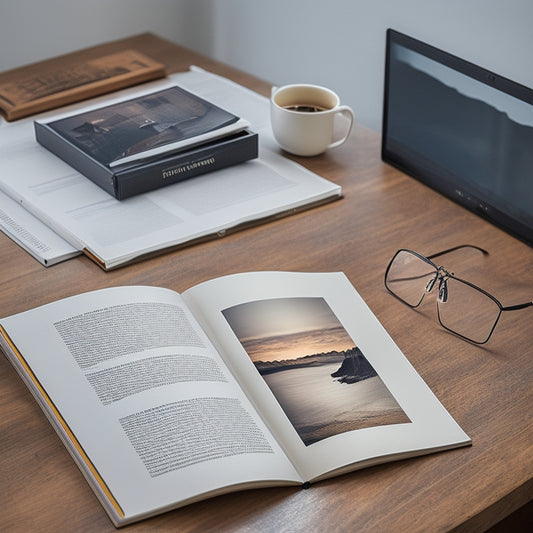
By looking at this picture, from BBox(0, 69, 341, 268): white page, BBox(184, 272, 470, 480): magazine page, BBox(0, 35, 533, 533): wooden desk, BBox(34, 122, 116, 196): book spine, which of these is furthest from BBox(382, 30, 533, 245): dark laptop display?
BBox(34, 122, 116, 196): book spine

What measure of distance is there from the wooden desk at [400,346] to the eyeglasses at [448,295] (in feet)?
0.05

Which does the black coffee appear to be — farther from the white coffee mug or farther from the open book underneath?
the open book underneath

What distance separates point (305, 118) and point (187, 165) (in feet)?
0.68

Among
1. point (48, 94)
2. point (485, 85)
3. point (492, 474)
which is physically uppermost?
point (485, 85)

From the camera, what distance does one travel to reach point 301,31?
81.4 inches

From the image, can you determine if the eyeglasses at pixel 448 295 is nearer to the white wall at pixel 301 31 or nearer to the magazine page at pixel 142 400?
the magazine page at pixel 142 400

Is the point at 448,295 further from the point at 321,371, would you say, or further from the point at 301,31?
the point at 301,31

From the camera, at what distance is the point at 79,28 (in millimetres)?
2281

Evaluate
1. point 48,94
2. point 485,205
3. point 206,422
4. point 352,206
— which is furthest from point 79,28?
point 206,422

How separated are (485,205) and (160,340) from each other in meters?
0.56

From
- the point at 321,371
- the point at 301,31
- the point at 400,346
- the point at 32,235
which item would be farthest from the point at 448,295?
the point at 301,31

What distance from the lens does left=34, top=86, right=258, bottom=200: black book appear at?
125cm

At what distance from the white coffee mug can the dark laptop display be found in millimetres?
95

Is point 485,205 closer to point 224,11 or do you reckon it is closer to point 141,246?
point 141,246
